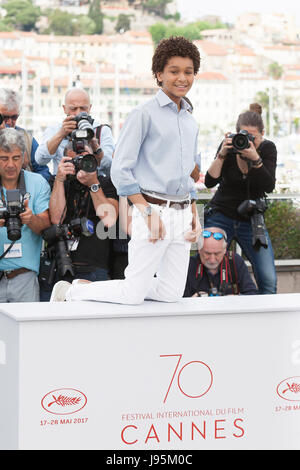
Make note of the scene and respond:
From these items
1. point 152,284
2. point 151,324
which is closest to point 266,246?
point 152,284

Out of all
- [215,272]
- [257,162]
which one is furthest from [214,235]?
[257,162]

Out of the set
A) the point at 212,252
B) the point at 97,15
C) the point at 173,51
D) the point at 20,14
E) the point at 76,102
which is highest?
the point at 97,15

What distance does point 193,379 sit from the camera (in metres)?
3.37

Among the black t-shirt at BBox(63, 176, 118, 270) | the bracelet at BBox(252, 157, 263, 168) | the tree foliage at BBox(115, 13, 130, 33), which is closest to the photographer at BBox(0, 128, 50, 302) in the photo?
the black t-shirt at BBox(63, 176, 118, 270)

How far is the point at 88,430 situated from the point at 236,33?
108 meters

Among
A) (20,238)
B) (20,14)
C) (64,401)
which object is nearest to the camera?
(64,401)

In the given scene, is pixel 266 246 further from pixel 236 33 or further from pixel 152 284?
pixel 236 33

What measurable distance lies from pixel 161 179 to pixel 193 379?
820mm

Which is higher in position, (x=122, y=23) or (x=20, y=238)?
(x=122, y=23)

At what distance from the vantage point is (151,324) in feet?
10.9

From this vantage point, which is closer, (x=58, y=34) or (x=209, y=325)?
(x=209, y=325)

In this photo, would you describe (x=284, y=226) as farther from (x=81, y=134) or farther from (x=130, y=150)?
(x=130, y=150)

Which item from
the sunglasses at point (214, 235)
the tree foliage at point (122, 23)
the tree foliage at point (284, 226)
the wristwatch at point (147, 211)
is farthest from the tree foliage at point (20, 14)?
the wristwatch at point (147, 211)

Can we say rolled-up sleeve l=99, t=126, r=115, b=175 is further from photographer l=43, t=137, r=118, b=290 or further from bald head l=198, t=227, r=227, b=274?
bald head l=198, t=227, r=227, b=274
